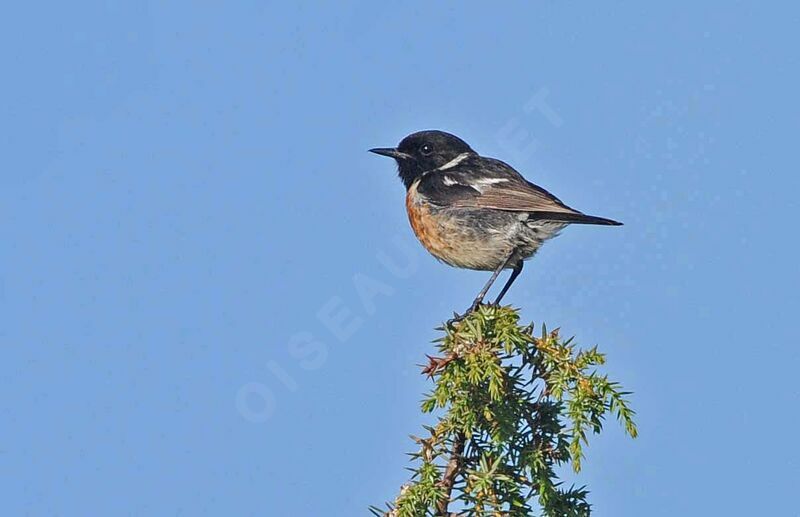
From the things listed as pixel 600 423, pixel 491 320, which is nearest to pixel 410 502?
pixel 600 423

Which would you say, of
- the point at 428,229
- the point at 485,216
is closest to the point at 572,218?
the point at 485,216

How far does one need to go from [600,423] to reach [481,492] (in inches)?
22.2

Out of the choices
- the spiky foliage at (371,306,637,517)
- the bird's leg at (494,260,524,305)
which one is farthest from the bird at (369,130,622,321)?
the spiky foliage at (371,306,637,517)

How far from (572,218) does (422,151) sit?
5.69ft

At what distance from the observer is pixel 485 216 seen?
793 cm

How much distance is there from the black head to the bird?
223 millimetres

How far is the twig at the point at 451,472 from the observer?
3482 millimetres

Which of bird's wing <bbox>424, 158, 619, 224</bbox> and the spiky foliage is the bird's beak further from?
the spiky foliage

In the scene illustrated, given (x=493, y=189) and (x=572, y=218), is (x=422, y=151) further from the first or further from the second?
(x=572, y=218)

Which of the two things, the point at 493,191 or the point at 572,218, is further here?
the point at 493,191

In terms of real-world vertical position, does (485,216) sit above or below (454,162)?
below

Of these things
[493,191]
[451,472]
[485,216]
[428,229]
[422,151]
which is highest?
[422,151]

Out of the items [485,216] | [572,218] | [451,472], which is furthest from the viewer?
[485,216]

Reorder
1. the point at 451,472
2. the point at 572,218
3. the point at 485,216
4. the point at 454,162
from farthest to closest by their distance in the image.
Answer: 1. the point at 454,162
2. the point at 485,216
3. the point at 572,218
4. the point at 451,472
